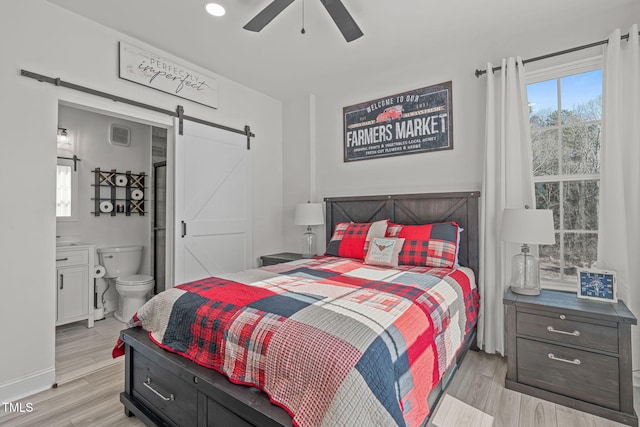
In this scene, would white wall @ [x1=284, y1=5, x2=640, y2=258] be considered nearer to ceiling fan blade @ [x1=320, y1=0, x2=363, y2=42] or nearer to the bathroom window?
ceiling fan blade @ [x1=320, y1=0, x2=363, y2=42]

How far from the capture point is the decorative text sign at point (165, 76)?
270 centimetres

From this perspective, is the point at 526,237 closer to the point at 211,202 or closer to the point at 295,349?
the point at 295,349

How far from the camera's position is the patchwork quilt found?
1.08 meters

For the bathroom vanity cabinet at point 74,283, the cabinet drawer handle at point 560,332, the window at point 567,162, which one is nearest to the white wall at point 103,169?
the bathroom vanity cabinet at point 74,283

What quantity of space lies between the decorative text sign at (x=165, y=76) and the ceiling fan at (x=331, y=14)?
1340 millimetres

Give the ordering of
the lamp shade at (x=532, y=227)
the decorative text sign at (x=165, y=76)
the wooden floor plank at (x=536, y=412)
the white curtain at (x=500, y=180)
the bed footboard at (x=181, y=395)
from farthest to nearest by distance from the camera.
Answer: the decorative text sign at (x=165, y=76), the white curtain at (x=500, y=180), the lamp shade at (x=532, y=227), the wooden floor plank at (x=536, y=412), the bed footboard at (x=181, y=395)

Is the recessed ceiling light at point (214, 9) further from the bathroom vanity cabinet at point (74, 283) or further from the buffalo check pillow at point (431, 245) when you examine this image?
the bathroom vanity cabinet at point (74, 283)

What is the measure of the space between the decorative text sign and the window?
10.3 feet

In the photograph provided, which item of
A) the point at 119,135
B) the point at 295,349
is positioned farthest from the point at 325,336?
the point at 119,135

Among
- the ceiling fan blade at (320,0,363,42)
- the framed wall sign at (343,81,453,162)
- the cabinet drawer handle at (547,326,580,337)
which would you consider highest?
the ceiling fan blade at (320,0,363,42)

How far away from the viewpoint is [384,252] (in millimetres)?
2682

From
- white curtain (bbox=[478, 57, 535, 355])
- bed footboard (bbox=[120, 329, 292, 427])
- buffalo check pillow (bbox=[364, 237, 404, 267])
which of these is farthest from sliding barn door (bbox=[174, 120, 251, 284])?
white curtain (bbox=[478, 57, 535, 355])

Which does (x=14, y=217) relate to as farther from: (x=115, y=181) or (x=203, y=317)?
(x=115, y=181)

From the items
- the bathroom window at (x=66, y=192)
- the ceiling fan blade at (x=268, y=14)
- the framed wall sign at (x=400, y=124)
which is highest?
the ceiling fan blade at (x=268, y=14)
